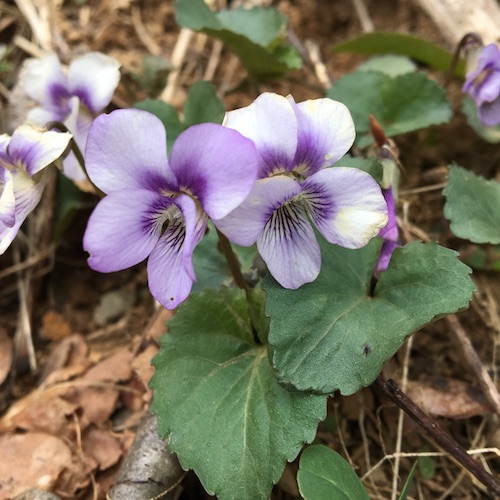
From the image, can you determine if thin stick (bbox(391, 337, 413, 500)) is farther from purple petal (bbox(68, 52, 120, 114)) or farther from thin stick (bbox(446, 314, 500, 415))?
purple petal (bbox(68, 52, 120, 114))

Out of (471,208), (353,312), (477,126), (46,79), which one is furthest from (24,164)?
(477,126)

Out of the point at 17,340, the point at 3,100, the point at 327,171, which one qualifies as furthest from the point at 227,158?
the point at 3,100

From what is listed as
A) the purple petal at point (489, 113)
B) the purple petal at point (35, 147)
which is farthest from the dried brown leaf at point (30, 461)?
the purple petal at point (489, 113)

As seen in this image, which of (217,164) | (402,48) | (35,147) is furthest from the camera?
(402,48)

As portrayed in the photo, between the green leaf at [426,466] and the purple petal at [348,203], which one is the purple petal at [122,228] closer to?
the purple petal at [348,203]

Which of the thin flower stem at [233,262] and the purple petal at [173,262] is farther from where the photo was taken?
the thin flower stem at [233,262]

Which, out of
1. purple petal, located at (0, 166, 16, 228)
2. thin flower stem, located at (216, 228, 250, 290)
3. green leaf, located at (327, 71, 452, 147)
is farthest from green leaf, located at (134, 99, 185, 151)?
purple petal, located at (0, 166, 16, 228)

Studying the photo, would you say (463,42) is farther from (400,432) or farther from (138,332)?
(138,332)
